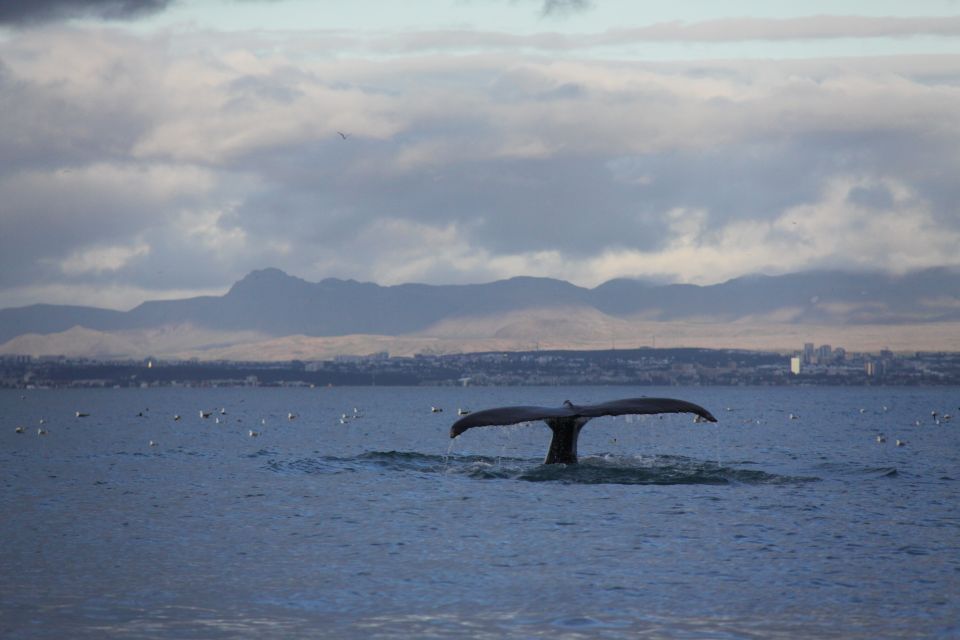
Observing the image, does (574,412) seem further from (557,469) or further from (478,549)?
(478,549)

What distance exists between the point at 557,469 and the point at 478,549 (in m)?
16.8

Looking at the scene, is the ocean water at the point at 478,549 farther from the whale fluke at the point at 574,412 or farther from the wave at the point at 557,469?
the whale fluke at the point at 574,412

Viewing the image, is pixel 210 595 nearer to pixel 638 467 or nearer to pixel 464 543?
pixel 464 543

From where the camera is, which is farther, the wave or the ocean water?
the wave

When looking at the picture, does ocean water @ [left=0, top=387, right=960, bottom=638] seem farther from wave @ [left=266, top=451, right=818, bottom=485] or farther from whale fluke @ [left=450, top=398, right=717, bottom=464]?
whale fluke @ [left=450, top=398, right=717, bottom=464]

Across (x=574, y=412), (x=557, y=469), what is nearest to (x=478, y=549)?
(x=574, y=412)

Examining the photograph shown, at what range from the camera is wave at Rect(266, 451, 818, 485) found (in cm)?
4334

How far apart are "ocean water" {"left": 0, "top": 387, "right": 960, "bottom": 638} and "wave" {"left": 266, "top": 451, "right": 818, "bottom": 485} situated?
0.18 m

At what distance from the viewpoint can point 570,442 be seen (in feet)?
145

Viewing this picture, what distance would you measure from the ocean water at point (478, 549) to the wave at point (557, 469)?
0.60ft

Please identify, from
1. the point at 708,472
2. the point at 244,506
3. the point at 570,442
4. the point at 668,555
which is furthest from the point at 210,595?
the point at 708,472

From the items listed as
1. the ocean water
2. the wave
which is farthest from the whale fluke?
the wave

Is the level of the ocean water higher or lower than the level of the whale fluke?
lower

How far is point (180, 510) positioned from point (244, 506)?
6.07 feet
